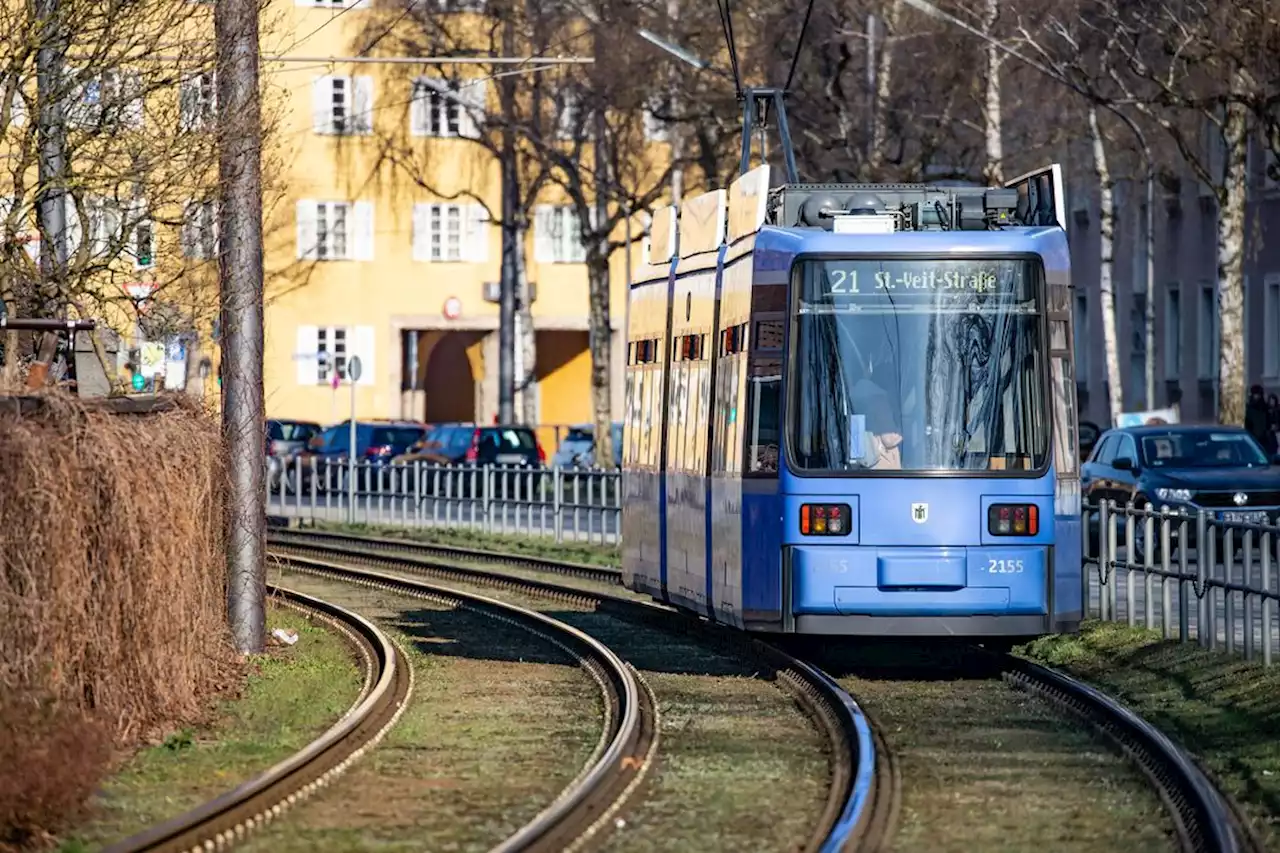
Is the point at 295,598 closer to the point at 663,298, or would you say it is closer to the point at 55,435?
the point at 663,298

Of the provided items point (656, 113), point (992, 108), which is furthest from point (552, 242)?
point (992, 108)

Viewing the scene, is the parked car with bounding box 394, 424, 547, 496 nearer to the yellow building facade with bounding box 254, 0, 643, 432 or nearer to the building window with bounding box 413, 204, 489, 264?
the yellow building facade with bounding box 254, 0, 643, 432

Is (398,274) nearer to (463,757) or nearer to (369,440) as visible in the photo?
(369,440)

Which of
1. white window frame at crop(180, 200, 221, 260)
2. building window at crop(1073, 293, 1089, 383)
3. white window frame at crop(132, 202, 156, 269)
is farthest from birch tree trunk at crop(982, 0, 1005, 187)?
building window at crop(1073, 293, 1089, 383)

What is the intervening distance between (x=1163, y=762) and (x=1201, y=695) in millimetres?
3856

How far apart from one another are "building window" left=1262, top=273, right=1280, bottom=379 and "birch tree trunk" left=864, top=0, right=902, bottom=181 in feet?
31.5

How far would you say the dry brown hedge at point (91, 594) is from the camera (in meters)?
11.3

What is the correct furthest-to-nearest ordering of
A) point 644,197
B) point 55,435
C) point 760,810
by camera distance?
1. point 644,197
2. point 55,435
3. point 760,810

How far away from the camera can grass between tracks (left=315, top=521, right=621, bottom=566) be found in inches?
1419

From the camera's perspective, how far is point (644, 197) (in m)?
53.5

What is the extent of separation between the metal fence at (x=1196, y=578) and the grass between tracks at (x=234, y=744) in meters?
5.61

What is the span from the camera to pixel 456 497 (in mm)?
43219

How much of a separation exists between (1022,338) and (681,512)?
366 cm

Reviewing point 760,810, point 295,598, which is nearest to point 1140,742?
point 760,810
